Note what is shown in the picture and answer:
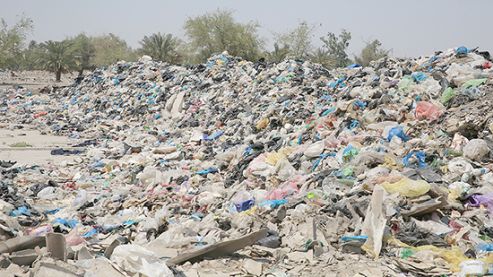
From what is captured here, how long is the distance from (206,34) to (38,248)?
962 inches

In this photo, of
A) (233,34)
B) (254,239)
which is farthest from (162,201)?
(233,34)

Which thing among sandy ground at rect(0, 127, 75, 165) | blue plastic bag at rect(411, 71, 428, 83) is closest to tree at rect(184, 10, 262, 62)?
sandy ground at rect(0, 127, 75, 165)

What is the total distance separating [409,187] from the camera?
471 cm

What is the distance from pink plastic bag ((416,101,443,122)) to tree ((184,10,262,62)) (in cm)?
1965

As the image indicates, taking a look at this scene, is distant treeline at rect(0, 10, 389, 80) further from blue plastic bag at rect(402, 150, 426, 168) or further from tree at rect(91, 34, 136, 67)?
blue plastic bag at rect(402, 150, 426, 168)

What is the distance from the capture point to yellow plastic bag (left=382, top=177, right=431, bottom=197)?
4.66 m

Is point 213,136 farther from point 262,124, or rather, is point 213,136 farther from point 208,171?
point 208,171

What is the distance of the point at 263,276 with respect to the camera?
3.72 meters

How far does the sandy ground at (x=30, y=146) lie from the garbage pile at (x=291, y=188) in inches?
19.8

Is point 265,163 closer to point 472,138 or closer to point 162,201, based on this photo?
point 162,201

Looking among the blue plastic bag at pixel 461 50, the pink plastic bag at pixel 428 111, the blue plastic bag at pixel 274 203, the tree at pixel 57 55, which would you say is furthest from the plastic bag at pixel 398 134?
the tree at pixel 57 55

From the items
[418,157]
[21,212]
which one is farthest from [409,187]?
[21,212]

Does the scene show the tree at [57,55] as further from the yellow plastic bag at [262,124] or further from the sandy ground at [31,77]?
the yellow plastic bag at [262,124]

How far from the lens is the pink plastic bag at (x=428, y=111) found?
692 cm
